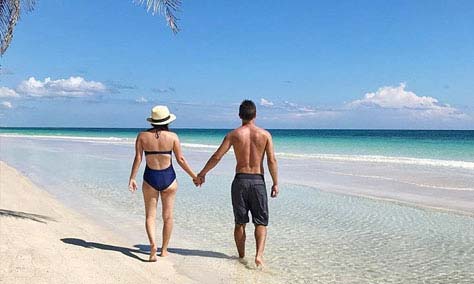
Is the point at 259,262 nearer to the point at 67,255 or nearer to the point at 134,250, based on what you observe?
the point at 134,250

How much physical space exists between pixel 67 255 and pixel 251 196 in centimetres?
235

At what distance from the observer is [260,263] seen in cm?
614

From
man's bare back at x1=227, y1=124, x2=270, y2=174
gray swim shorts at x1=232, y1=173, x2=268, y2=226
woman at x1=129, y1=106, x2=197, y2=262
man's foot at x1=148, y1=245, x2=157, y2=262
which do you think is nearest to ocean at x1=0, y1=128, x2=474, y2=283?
man's foot at x1=148, y1=245, x2=157, y2=262

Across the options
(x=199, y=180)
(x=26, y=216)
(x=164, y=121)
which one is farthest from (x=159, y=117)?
(x=26, y=216)

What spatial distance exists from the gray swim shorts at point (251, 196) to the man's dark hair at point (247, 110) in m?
0.73

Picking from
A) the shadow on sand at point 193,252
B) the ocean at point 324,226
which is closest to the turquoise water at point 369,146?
the ocean at point 324,226

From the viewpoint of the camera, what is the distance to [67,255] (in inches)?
234

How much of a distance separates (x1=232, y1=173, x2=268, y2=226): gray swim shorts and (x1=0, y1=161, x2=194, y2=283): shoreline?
111 cm

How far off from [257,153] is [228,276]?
5.03 ft

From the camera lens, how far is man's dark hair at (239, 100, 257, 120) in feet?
19.9

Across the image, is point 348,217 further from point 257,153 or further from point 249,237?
point 257,153

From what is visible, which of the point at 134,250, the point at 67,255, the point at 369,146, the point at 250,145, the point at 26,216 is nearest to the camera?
the point at 67,255

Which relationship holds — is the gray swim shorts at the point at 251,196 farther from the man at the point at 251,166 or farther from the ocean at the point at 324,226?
the ocean at the point at 324,226

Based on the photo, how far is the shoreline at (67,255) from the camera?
5.19m
